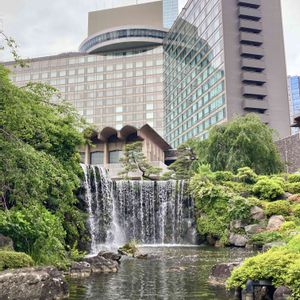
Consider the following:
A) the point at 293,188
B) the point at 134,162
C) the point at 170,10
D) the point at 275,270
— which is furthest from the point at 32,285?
the point at 170,10

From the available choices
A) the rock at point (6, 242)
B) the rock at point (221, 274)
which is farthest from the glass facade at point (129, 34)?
the rock at point (221, 274)

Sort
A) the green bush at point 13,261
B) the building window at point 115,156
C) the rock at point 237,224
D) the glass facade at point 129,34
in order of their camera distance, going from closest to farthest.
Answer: the green bush at point 13,261
the rock at point 237,224
the building window at point 115,156
the glass facade at point 129,34

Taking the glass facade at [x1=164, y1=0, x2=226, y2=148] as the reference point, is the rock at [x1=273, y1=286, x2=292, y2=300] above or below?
below

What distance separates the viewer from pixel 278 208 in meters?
26.5

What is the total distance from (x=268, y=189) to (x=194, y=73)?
204ft

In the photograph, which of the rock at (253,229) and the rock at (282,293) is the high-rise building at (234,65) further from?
the rock at (282,293)

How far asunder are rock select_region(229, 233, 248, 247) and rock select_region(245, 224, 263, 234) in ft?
1.89

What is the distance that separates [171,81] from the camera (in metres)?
102

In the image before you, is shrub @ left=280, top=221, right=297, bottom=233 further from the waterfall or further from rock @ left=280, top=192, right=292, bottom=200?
the waterfall

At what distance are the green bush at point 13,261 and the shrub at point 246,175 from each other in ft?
83.1

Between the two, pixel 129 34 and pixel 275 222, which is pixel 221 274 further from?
pixel 129 34

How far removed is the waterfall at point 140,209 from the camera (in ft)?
93.0

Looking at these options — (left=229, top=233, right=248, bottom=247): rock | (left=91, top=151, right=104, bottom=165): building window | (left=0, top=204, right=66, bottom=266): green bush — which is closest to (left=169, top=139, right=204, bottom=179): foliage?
(left=91, top=151, right=104, bottom=165): building window

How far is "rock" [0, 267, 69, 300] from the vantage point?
8.77m
